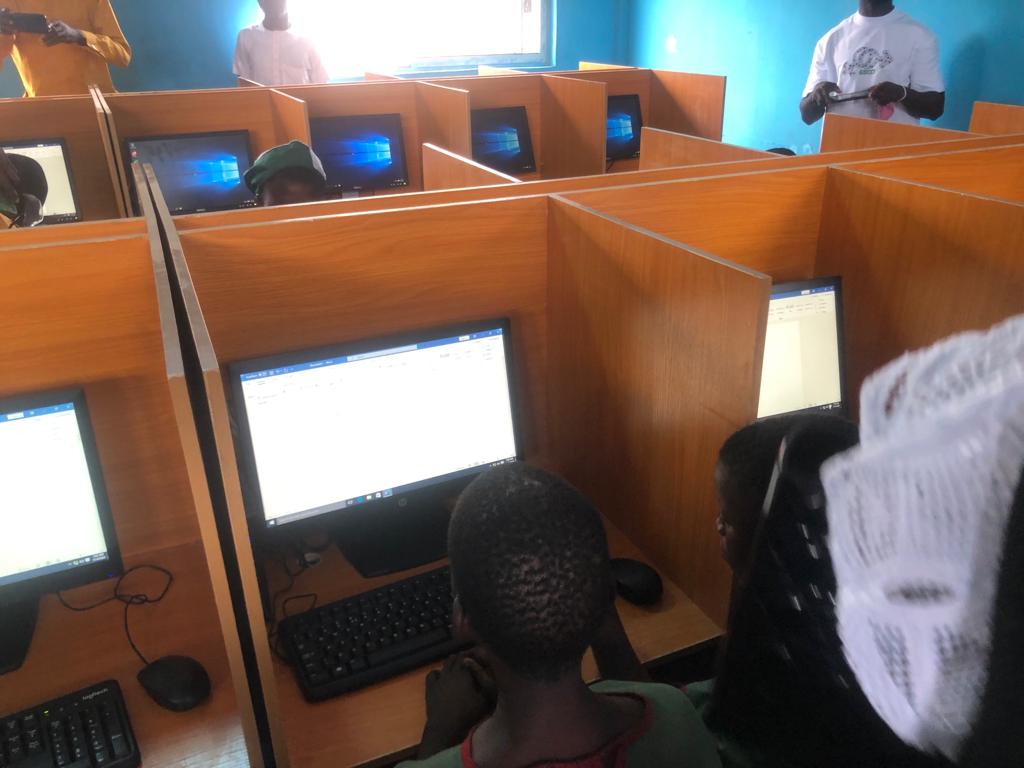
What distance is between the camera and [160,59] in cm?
496

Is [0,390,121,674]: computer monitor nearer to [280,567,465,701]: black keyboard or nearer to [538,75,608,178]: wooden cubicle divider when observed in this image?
[280,567,465,701]: black keyboard

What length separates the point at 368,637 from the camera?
1.08 metres

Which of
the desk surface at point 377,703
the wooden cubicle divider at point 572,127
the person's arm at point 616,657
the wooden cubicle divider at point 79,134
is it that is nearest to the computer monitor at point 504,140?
the wooden cubicle divider at point 572,127

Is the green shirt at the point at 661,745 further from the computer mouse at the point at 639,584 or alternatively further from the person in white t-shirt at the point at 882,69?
the person in white t-shirt at the point at 882,69

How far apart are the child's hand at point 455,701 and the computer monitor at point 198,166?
2.45 metres

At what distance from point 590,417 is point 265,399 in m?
0.55

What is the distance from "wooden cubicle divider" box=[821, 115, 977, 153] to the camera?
2180 millimetres

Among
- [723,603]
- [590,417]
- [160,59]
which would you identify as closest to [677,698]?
[723,603]

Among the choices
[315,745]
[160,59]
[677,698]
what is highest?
[160,59]

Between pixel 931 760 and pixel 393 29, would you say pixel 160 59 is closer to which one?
pixel 393 29

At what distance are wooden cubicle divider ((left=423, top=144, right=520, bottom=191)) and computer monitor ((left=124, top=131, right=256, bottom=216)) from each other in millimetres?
1237

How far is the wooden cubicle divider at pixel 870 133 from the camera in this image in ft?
7.15

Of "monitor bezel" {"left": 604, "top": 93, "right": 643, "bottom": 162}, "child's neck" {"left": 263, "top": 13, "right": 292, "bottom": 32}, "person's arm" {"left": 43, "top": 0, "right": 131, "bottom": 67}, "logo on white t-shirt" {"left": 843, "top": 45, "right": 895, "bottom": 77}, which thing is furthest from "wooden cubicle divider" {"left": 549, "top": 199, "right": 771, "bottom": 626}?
"child's neck" {"left": 263, "top": 13, "right": 292, "bottom": 32}

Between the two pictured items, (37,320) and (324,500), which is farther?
(324,500)
